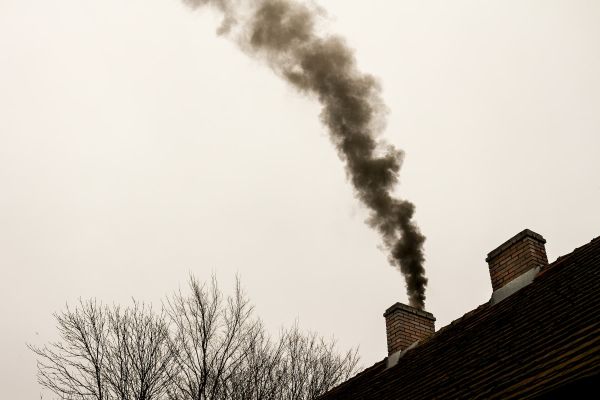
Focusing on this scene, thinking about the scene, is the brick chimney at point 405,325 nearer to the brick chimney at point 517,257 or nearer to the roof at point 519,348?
the roof at point 519,348

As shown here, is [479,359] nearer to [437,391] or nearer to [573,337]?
[437,391]

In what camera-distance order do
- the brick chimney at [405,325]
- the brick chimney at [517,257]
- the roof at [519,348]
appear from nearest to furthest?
the roof at [519,348], the brick chimney at [517,257], the brick chimney at [405,325]


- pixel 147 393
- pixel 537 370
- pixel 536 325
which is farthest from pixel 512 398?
pixel 147 393

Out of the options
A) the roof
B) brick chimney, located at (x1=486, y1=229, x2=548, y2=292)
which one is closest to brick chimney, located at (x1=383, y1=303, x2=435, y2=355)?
the roof

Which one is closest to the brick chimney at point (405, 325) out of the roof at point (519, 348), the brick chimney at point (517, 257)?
the roof at point (519, 348)

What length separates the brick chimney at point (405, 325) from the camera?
10500mm

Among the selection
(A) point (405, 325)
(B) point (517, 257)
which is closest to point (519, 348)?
(B) point (517, 257)

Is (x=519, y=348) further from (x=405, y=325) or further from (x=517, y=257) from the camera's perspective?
(x=405, y=325)

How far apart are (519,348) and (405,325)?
448 centimetres

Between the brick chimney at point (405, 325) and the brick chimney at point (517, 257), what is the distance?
2.19 metres

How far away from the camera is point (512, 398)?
202 inches

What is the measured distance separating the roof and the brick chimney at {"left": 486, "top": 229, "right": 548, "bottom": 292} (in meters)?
0.46

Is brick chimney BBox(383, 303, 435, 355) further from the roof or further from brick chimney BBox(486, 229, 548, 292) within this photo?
brick chimney BBox(486, 229, 548, 292)

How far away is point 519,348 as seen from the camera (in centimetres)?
631
